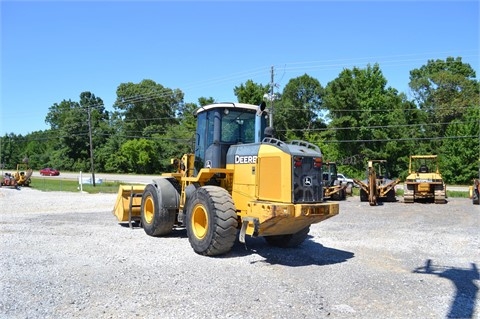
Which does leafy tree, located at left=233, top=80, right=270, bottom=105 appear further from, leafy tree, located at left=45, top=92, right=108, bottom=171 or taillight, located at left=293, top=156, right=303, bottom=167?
taillight, located at left=293, top=156, right=303, bottom=167

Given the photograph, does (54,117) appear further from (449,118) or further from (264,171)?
(264,171)

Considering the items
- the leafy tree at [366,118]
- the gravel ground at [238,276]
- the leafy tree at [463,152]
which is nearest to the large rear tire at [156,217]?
the gravel ground at [238,276]

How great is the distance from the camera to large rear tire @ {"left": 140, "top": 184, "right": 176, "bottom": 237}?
35.1 feet

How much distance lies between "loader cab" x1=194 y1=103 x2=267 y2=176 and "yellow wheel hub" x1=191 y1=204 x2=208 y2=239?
3.51ft

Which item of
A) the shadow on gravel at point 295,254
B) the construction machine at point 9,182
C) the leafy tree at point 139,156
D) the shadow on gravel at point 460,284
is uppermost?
the leafy tree at point 139,156

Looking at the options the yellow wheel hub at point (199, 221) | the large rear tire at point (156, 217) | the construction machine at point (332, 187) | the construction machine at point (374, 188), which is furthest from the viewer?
the construction machine at point (332, 187)

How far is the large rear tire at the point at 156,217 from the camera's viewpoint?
35.1ft

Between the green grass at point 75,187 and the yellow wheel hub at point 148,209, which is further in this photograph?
the green grass at point 75,187

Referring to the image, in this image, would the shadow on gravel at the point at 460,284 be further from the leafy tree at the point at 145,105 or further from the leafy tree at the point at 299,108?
the leafy tree at the point at 145,105

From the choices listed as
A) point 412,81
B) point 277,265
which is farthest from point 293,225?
point 412,81

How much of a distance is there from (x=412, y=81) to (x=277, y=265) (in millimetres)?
49872

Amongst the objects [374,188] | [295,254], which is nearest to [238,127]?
[295,254]

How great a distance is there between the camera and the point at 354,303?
5.95 metres

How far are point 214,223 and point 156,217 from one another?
288cm
